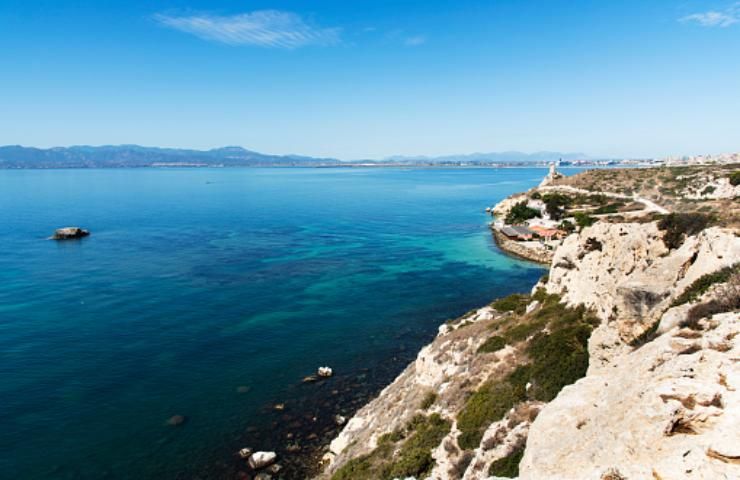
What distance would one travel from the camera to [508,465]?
16.0m

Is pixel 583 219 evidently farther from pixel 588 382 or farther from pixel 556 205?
pixel 588 382

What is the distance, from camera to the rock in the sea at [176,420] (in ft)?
117

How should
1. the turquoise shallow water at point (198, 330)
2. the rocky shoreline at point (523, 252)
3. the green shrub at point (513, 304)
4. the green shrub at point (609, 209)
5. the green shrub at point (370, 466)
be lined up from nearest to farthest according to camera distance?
the green shrub at point (370, 466), the turquoise shallow water at point (198, 330), the green shrub at point (513, 304), the rocky shoreline at point (523, 252), the green shrub at point (609, 209)

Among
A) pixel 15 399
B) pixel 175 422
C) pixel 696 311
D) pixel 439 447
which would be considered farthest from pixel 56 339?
pixel 696 311

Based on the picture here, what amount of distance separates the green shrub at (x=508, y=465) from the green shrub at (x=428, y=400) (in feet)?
35.3

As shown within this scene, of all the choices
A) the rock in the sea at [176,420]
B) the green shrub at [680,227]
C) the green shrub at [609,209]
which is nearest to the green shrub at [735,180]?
the green shrub at [609,209]

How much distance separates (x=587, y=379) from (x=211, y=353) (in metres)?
39.9

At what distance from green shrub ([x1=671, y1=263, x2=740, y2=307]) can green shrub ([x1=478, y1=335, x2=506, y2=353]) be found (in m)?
11.5

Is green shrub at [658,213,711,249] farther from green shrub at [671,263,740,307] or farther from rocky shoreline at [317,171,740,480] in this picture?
green shrub at [671,263,740,307]

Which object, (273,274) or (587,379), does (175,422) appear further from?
(273,274)

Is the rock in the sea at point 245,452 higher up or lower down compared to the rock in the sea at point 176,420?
lower down

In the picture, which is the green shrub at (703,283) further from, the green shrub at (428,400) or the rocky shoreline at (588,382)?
the green shrub at (428,400)

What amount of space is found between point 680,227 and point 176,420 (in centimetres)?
3868

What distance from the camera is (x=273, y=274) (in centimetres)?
7544
